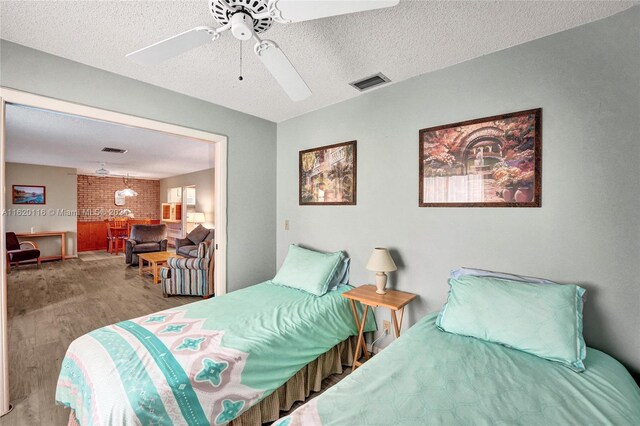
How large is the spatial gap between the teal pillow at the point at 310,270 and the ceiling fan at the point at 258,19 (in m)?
1.66

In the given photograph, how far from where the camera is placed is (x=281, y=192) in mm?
3408

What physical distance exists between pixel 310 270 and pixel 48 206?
25.3 feet

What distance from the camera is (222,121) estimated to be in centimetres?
290

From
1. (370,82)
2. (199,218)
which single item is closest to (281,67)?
(370,82)

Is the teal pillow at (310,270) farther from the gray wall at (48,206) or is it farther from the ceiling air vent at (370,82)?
the gray wall at (48,206)

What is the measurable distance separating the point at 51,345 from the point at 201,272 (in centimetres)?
177

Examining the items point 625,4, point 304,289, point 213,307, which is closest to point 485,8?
point 625,4

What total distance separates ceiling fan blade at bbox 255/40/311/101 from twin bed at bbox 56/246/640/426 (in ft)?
5.07

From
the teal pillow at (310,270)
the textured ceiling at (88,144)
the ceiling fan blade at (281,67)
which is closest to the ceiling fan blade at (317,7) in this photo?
the ceiling fan blade at (281,67)

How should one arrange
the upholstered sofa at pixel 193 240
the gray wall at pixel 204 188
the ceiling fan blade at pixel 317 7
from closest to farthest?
the ceiling fan blade at pixel 317 7
the upholstered sofa at pixel 193 240
the gray wall at pixel 204 188

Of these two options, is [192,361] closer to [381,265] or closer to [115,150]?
[381,265]

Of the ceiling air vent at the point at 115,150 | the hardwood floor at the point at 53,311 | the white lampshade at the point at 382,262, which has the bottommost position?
the hardwood floor at the point at 53,311

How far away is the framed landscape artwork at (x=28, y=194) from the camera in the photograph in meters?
6.32

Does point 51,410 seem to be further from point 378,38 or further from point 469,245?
Result: point 378,38
